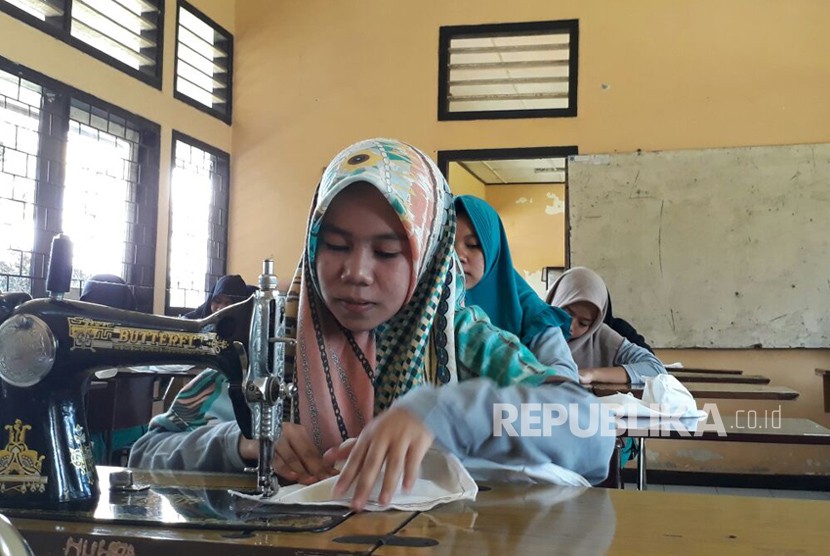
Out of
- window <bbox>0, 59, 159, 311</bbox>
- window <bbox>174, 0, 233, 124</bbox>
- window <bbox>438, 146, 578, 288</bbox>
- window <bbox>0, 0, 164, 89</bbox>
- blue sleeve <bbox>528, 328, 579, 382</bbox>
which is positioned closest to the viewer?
blue sleeve <bbox>528, 328, 579, 382</bbox>

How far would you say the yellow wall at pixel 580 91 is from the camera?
4844 millimetres

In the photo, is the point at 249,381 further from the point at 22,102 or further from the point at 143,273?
the point at 143,273

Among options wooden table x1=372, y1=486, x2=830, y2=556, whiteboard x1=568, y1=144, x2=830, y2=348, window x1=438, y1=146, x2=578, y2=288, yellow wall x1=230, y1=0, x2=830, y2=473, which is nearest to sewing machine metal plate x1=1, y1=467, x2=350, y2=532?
wooden table x1=372, y1=486, x2=830, y2=556

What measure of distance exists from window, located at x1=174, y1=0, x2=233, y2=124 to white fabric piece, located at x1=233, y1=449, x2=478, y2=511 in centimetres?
435

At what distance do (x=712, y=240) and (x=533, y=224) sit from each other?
4751 mm

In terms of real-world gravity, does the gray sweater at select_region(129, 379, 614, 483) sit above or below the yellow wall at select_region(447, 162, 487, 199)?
below

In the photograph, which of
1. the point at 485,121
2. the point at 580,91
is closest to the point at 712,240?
the point at 580,91

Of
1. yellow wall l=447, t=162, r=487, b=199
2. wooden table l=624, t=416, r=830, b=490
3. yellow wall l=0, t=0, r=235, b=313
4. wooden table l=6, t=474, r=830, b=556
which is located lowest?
wooden table l=624, t=416, r=830, b=490

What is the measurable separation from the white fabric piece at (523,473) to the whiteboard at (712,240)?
3.95m

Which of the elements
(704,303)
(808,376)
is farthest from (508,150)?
(808,376)

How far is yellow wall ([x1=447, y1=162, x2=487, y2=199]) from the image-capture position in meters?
7.32

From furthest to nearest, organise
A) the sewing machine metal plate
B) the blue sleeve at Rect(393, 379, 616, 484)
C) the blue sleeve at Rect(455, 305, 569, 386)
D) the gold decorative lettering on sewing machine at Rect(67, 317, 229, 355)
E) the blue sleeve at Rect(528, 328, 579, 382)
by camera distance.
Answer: the blue sleeve at Rect(528, 328, 579, 382)
the blue sleeve at Rect(455, 305, 569, 386)
the gold decorative lettering on sewing machine at Rect(67, 317, 229, 355)
the blue sleeve at Rect(393, 379, 616, 484)
the sewing machine metal plate

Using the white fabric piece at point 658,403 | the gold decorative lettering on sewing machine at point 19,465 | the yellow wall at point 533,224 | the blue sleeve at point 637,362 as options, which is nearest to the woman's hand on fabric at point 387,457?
the gold decorative lettering on sewing machine at point 19,465

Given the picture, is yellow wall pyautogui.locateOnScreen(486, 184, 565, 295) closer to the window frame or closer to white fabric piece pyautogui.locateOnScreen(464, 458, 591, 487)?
the window frame
